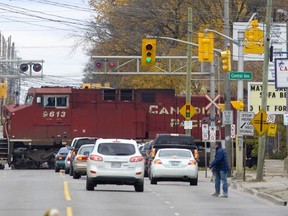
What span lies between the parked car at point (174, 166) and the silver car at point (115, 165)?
587 centimetres

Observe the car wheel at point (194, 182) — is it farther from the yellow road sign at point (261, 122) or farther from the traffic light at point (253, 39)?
the traffic light at point (253, 39)

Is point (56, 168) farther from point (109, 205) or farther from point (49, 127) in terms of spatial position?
point (109, 205)

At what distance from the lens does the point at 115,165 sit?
31641 millimetres

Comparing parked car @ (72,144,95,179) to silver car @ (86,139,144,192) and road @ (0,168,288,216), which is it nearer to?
road @ (0,168,288,216)

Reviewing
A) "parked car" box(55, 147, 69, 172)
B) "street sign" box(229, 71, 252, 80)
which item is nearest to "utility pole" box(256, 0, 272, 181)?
"street sign" box(229, 71, 252, 80)

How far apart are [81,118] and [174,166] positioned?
71.2 feet

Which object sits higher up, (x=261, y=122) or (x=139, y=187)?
(x=261, y=122)

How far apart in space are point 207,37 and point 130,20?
34110 millimetres

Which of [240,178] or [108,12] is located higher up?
[108,12]

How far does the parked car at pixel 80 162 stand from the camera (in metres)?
41.0

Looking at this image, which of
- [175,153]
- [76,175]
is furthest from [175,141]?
[175,153]

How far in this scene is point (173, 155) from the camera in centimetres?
3809

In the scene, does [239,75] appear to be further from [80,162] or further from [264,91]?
[80,162]

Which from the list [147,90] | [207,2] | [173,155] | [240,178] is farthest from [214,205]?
[207,2]
